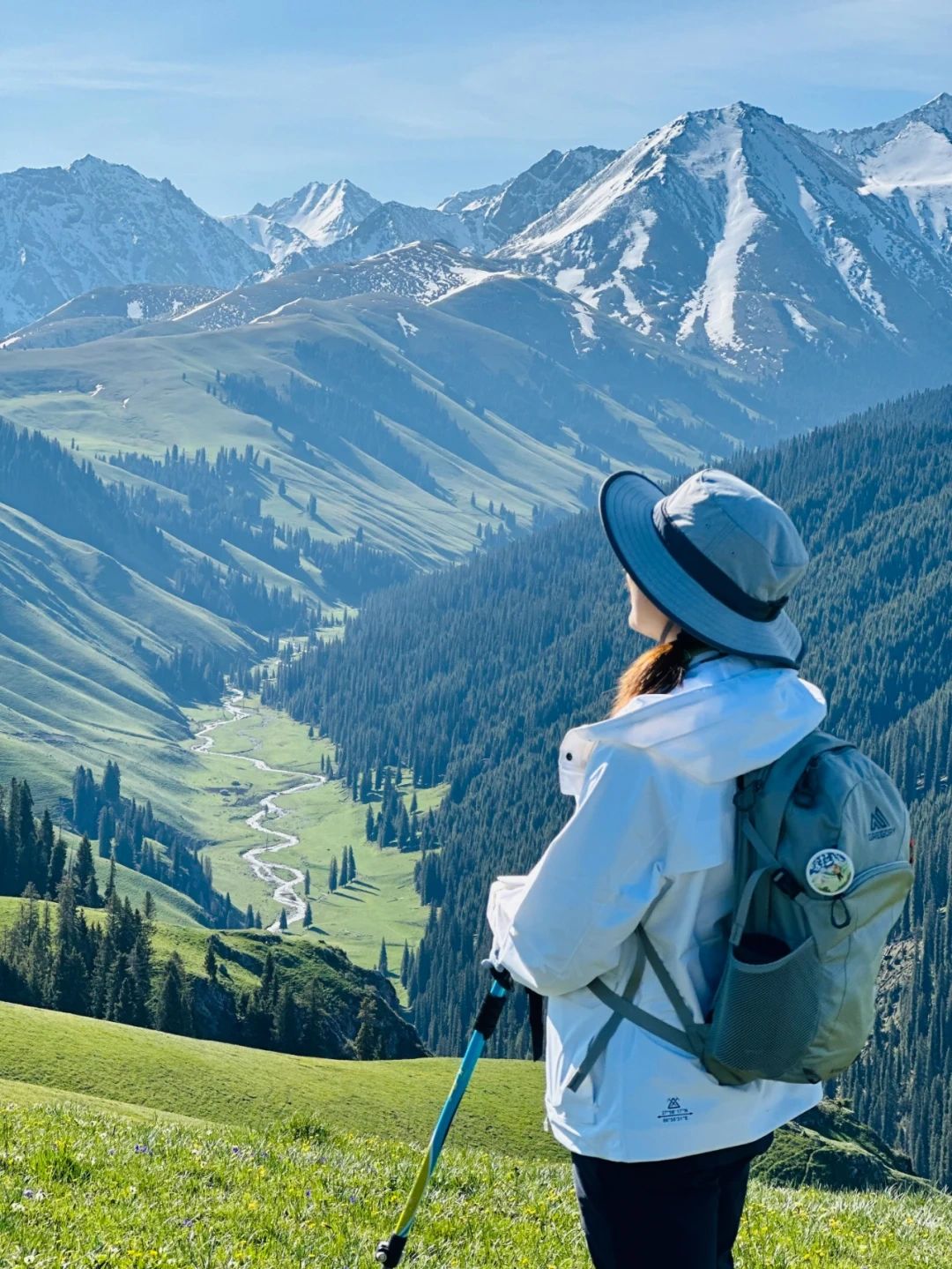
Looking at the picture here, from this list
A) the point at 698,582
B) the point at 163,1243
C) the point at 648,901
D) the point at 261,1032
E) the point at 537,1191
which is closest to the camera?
the point at 648,901

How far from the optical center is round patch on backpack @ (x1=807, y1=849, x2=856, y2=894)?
733 centimetres

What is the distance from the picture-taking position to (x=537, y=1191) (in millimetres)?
16812

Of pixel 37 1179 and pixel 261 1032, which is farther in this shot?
pixel 261 1032

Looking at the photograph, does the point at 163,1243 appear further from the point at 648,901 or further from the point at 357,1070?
the point at 357,1070

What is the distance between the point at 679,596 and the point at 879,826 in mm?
1815

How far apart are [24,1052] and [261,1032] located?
143ft

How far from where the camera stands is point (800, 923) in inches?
297

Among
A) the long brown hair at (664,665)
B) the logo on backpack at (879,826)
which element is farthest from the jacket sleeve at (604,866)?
the logo on backpack at (879,826)

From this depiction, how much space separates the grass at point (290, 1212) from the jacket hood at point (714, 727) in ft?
21.7

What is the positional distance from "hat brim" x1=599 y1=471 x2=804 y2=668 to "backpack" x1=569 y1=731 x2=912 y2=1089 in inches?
29.9

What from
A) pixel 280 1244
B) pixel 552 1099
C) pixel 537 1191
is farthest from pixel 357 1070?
pixel 552 1099

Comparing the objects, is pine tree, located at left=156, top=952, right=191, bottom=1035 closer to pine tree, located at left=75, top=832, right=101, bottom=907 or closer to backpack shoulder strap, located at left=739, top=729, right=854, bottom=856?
pine tree, located at left=75, top=832, right=101, bottom=907

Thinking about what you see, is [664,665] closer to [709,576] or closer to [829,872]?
[709,576]

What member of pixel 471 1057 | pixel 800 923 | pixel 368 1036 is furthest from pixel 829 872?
pixel 368 1036
